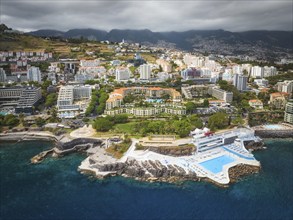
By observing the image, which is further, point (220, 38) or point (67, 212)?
point (220, 38)

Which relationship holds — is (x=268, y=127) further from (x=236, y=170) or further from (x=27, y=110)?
(x=27, y=110)

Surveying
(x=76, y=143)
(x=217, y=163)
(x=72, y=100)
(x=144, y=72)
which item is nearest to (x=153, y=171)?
(x=217, y=163)

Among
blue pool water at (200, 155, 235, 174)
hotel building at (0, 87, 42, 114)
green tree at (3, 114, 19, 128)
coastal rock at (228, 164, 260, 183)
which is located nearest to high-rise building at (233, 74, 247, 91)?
blue pool water at (200, 155, 235, 174)

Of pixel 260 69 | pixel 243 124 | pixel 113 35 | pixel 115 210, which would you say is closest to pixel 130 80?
pixel 243 124

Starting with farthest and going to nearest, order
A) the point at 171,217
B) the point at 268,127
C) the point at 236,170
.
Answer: the point at 268,127
the point at 236,170
the point at 171,217

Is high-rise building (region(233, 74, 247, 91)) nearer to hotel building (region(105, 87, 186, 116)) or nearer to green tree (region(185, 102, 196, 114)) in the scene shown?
hotel building (region(105, 87, 186, 116))

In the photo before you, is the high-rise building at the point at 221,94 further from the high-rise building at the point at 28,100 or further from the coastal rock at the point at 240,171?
the high-rise building at the point at 28,100

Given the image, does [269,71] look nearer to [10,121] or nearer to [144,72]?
[144,72]
